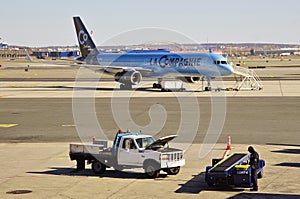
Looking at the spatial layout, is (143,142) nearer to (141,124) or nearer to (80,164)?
(80,164)

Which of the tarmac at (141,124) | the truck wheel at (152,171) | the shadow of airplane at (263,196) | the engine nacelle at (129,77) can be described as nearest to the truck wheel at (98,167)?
the tarmac at (141,124)

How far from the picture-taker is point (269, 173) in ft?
85.6

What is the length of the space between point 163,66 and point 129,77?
4.98 meters

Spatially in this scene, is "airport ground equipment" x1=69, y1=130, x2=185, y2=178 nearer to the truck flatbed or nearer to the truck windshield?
the truck windshield

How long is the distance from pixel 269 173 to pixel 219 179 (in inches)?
151

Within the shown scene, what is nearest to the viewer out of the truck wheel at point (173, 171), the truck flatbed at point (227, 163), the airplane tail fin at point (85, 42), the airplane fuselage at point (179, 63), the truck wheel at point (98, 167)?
the truck flatbed at point (227, 163)

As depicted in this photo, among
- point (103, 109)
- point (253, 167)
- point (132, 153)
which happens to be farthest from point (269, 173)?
point (103, 109)

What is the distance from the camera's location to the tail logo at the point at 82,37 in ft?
289

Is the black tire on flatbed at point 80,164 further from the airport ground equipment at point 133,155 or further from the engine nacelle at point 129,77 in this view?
the engine nacelle at point 129,77

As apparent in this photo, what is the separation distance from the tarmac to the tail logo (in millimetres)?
17296

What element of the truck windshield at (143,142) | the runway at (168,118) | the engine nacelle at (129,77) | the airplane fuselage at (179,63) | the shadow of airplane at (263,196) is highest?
the airplane fuselage at (179,63)

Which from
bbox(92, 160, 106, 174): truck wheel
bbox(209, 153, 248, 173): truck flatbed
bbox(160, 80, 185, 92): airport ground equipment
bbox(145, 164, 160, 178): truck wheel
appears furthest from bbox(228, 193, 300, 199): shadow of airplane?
bbox(160, 80, 185, 92): airport ground equipment

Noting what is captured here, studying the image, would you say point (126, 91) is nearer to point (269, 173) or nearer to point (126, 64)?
point (126, 64)

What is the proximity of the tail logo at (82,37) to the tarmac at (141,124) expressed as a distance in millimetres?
17296
